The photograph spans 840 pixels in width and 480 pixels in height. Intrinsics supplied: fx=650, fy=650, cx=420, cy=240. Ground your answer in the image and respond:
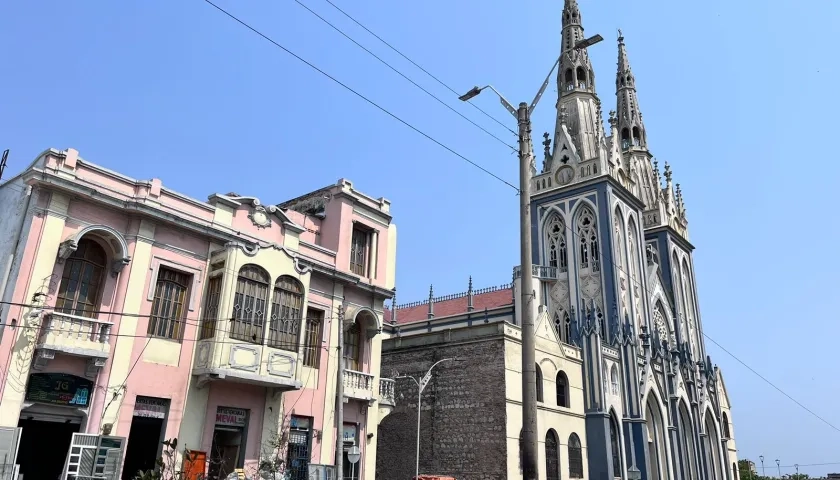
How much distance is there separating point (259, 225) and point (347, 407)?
6.77 meters

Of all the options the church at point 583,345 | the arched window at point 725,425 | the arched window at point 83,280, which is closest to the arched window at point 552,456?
the church at point 583,345

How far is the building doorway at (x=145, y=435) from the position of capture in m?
16.9

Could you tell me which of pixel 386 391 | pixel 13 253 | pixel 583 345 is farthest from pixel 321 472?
pixel 583 345

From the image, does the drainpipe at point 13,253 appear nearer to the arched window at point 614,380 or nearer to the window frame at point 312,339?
the window frame at point 312,339

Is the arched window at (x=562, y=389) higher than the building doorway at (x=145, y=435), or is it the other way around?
the arched window at (x=562, y=389)

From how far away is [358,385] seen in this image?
874 inches

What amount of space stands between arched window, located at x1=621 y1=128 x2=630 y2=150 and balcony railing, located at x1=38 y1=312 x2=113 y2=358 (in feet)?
174

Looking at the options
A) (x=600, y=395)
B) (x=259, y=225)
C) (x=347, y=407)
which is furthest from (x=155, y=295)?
(x=600, y=395)

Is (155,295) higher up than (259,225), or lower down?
lower down

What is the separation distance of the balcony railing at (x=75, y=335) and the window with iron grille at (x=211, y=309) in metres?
2.69

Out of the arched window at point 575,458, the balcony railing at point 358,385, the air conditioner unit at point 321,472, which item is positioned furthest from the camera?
the arched window at point 575,458

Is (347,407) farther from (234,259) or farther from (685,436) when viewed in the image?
(685,436)

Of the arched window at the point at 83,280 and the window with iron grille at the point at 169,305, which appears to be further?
the window with iron grille at the point at 169,305

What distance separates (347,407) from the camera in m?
22.0
